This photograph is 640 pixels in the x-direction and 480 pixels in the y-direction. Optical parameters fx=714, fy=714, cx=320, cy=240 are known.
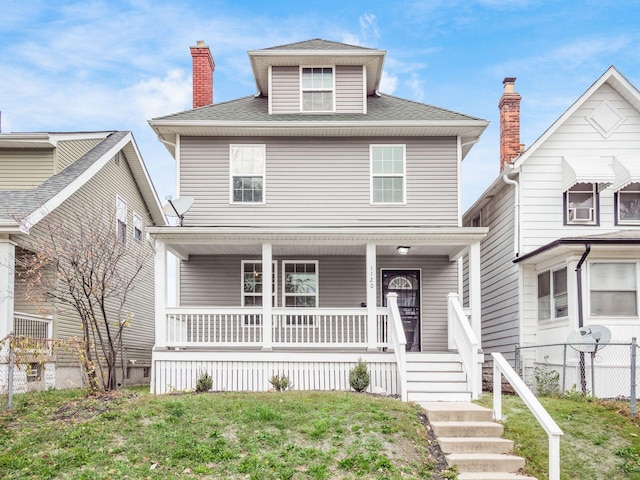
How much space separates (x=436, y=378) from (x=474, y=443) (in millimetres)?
3372

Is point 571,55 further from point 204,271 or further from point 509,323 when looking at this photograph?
point 204,271

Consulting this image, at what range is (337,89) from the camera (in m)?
17.8

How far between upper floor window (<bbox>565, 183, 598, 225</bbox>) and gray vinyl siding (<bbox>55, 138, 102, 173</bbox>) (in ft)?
41.4

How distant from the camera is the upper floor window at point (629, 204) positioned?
56.0 ft

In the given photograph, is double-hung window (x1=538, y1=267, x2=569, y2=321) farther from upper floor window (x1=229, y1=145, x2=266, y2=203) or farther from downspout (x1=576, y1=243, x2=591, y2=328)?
upper floor window (x1=229, y1=145, x2=266, y2=203)

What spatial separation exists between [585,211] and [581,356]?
405 centimetres

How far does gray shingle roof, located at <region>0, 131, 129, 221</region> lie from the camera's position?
1501 centimetres

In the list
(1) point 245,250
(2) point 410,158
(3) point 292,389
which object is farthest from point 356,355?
(2) point 410,158

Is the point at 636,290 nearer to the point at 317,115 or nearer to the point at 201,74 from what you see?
the point at 317,115

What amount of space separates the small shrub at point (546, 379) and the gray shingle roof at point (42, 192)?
1133 cm

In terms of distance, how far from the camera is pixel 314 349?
16.4 m

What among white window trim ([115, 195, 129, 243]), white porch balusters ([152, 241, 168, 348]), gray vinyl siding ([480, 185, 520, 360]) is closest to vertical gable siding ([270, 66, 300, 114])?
white porch balusters ([152, 241, 168, 348])

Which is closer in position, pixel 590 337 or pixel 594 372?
pixel 590 337

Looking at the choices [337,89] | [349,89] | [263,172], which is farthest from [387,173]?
[263,172]
